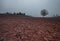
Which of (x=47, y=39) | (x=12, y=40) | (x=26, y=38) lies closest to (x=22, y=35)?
(x=26, y=38)

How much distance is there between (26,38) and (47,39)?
501 mm

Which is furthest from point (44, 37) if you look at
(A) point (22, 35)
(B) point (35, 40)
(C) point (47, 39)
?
(A) point (22, 35)

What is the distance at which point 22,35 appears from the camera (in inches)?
110

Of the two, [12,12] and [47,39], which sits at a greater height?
[12,12]

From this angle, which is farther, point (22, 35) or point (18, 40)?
point (22, 35)

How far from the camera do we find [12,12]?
7.09 meters

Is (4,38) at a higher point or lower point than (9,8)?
lower

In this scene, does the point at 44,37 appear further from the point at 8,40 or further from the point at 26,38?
the point at 8,40

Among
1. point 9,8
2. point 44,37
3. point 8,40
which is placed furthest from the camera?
point 9,8

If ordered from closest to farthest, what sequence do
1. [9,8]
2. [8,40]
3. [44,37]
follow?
[8,40], [44,37], [9,8]

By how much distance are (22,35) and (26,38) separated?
22cm

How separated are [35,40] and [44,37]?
0.31 metres

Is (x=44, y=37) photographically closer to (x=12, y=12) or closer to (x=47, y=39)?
(x=47, y=39)

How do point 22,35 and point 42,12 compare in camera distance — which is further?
point 42,12
